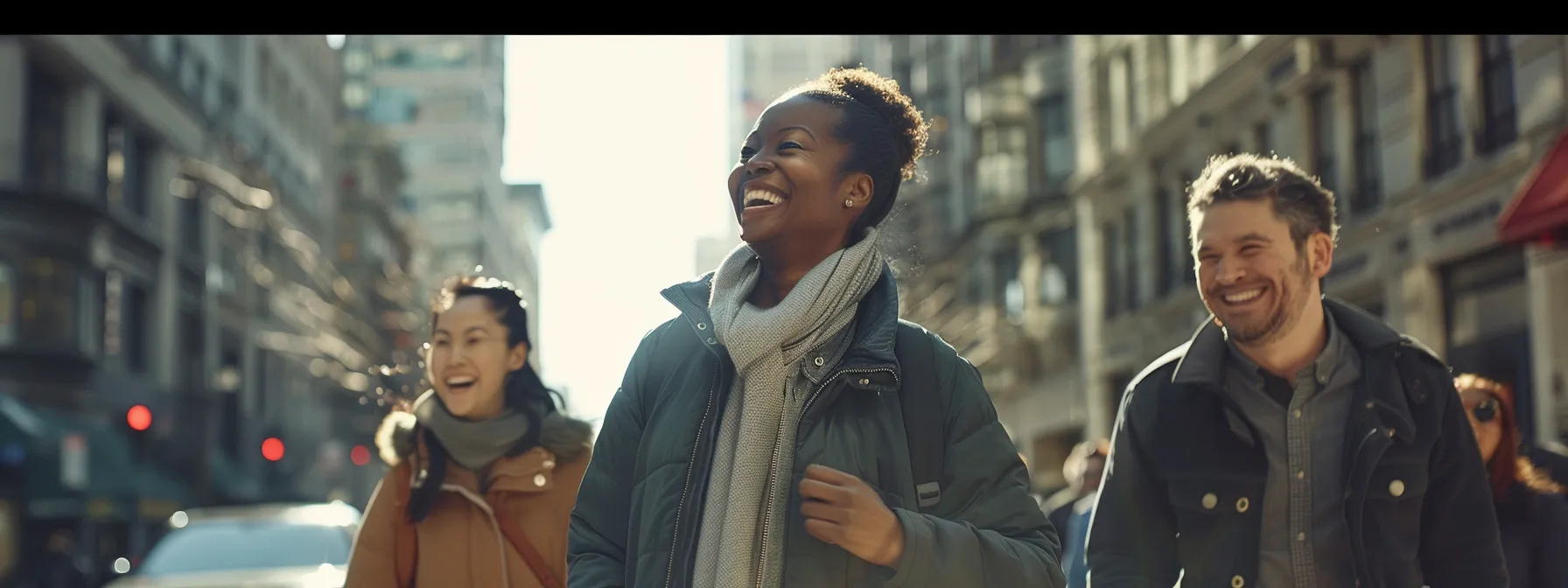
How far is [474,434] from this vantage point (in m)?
6.09

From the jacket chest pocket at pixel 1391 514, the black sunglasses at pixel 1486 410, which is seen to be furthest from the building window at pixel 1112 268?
the jacket chest pocket at pixel 1391 514

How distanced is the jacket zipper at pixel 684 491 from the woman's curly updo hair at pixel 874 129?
395 mm

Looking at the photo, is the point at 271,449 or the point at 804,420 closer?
the point at 804,420

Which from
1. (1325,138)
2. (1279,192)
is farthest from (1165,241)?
(1279,192)

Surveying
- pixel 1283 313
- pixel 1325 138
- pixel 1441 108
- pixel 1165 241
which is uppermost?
pixel 1325 138

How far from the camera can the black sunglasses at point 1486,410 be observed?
661 centimetres

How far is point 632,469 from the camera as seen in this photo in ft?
11.7

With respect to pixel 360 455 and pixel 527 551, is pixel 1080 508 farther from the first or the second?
pixel 360 455

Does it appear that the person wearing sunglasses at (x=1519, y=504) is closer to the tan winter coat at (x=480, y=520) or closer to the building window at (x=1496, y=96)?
the tan winter coat at (x=480, y=520)

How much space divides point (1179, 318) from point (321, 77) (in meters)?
43.8

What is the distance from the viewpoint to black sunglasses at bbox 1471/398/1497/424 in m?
6.61

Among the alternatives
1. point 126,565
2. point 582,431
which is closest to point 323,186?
point 126,565

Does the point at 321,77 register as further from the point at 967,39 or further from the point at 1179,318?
the point at 1179,318

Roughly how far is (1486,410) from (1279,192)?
2129 mm
